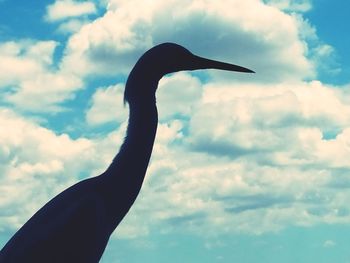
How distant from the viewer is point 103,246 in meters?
11.4

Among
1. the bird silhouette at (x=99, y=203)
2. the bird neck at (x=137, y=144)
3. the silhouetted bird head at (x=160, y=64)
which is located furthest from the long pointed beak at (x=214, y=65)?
the bird neck at (x=137, y=144)

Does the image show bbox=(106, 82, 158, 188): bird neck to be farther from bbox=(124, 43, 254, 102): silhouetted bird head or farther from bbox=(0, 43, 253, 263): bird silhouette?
bbox=(124, 43, 254, 102): silhouetted bird head

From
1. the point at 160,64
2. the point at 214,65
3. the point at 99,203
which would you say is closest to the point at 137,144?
the point at 99,203

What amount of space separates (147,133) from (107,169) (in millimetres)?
871

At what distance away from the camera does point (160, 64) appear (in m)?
12.0

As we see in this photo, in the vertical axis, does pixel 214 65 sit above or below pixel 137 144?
above

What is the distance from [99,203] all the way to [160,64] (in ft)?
8.41

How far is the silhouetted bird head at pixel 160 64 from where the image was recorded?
11.7m

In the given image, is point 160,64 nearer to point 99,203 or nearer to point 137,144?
point 137,144

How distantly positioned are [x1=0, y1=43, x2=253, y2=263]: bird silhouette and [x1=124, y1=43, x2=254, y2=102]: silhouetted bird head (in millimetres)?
17

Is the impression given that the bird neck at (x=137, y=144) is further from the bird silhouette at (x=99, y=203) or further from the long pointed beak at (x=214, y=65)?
the long pointed beak at (x=214, y=65)

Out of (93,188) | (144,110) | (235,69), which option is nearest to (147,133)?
(144,110)

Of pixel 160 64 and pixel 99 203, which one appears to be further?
pixel 160 64

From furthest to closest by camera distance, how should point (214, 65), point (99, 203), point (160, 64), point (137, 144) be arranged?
point (214, 65) → point (160, 64) → point (137, 144) → point (99, 203)
